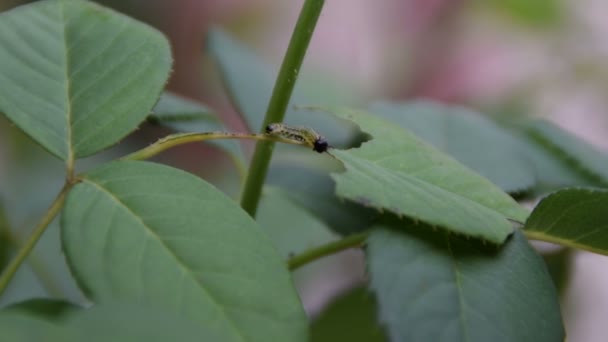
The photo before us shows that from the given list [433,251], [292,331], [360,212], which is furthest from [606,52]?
[292,331]

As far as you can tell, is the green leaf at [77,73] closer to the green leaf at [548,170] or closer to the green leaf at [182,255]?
the green leaf at [182,255]

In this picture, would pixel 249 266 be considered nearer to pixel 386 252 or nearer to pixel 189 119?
pixel 386 252

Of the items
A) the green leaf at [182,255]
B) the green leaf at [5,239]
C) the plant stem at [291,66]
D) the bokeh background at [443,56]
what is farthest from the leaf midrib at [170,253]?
the bokeh background at [443,56]

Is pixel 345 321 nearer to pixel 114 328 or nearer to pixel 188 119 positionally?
pixel 188 119

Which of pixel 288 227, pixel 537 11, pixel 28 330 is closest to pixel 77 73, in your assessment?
pixel 28 330

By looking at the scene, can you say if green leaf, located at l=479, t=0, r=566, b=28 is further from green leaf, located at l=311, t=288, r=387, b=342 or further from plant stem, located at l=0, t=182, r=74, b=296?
plant stem, located at l=0, t=182, r=74, b=296

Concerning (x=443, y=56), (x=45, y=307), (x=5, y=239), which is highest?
(x=45, y=307)
